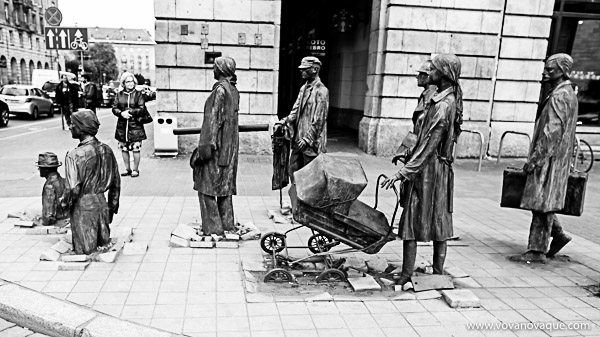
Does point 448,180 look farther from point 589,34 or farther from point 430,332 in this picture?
point 589,34

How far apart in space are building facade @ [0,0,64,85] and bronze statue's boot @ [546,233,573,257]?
63.0m

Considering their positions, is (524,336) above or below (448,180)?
below

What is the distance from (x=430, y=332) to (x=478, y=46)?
10.4m

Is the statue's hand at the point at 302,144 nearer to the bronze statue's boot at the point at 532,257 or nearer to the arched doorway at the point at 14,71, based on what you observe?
the bronze statue's boot at the point at 532,257

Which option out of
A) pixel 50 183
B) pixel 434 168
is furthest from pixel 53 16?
pixel 434 168

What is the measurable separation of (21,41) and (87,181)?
238 feet

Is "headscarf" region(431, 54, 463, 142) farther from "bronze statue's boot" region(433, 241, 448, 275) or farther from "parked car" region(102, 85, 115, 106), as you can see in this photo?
"parked car" region(102, 85, 115, 106)

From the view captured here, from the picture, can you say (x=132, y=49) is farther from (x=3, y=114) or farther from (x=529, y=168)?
(x=529, y=168)

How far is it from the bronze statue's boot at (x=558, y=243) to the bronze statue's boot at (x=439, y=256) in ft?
6.13

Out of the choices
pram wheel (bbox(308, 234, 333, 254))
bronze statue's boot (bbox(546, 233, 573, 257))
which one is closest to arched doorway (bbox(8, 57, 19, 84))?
pram wheel (bbox(308, 234, 333, 254))

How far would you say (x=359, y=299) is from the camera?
422cm

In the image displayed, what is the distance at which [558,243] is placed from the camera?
556cm

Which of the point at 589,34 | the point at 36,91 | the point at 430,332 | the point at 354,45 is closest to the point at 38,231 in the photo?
the point at 430,332

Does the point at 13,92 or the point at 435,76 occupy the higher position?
the point at 435,76
